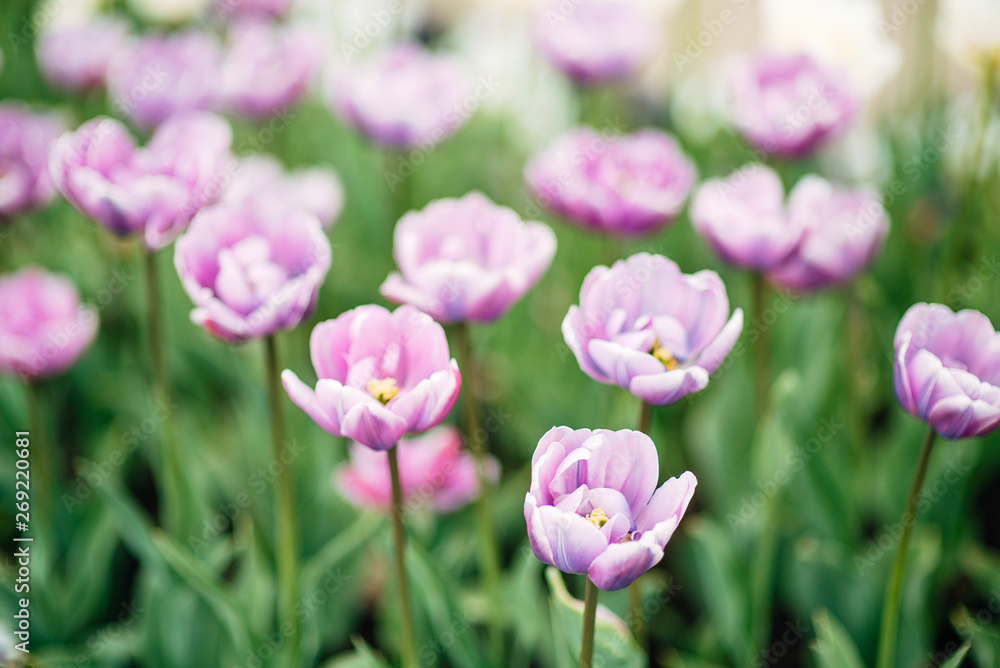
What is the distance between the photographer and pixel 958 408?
2.06ft

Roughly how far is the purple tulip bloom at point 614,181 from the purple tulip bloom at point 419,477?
360 millimetres

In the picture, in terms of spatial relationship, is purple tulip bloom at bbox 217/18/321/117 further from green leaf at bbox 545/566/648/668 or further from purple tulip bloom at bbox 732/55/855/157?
green leaf at bbox 545/566/648/668

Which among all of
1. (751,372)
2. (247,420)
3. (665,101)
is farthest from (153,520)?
(665,101)

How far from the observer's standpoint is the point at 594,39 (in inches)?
63.1

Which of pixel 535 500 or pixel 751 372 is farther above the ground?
pixel 535 500

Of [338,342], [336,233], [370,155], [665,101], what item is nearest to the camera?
[338,342]

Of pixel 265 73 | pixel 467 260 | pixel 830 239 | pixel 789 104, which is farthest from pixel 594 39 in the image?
pixel 467 260

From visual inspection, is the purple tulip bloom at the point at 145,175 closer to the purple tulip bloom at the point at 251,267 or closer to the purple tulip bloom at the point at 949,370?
the purple tulip bloom at the point at 251,267

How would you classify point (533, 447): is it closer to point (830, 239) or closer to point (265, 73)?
point (830, 239)

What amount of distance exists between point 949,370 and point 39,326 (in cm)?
109

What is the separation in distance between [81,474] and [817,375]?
111cm

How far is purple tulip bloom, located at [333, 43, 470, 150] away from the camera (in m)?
1.47

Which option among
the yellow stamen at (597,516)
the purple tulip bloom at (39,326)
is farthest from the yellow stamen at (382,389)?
the purple tulip bloom at (39,326)

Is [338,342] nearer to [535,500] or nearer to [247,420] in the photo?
[535,500]
